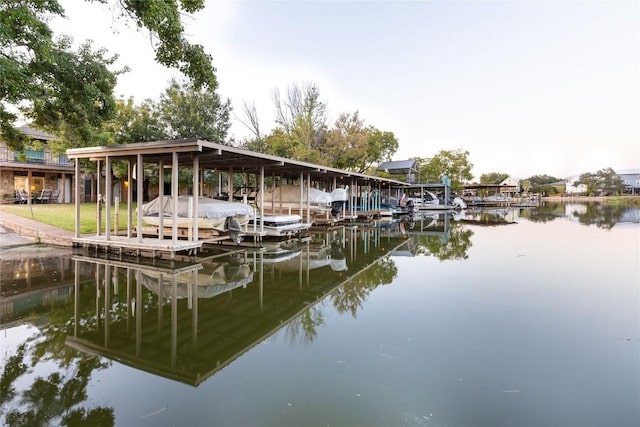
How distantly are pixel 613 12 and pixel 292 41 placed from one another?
1692cm

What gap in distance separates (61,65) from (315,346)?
9.92m

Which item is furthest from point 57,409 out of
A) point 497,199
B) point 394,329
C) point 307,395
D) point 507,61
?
point 497,199

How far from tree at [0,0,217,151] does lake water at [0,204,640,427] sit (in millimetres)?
4515

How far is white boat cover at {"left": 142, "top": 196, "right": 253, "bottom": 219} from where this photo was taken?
912cm

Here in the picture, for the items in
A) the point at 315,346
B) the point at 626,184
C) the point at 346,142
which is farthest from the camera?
the point at 626,184

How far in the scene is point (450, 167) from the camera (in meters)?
43.3

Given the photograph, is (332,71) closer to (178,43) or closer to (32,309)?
(178,43)

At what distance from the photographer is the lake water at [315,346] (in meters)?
2.68

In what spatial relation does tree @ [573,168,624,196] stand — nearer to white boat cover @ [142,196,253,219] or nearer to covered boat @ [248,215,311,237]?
covered boat @ [248,215,311,237]

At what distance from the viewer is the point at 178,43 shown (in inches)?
320

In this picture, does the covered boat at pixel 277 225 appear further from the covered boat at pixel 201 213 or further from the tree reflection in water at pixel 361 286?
the tree reflection in water at pixel 361 286

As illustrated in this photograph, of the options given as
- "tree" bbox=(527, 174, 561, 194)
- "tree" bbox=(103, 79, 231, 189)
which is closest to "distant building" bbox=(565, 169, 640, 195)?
"tree" bbox=(527, 174, 561, 194)

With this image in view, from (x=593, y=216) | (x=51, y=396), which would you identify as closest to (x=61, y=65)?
(x=51, y=396)

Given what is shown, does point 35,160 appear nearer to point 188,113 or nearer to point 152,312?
point 188,113
